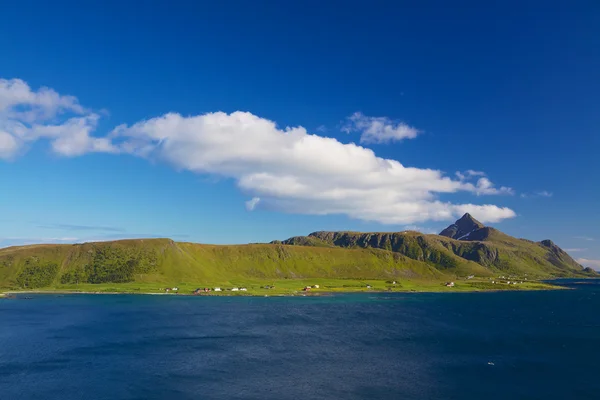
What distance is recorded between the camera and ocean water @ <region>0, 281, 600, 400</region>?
7638cm

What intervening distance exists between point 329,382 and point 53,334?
92569mm

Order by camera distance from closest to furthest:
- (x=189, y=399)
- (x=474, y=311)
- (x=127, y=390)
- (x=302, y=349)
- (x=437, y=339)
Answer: (x=189, y=399)
(x=127, y=390)
(x=302, y=349)
(x=437, y=339)
(x=474, y=311)

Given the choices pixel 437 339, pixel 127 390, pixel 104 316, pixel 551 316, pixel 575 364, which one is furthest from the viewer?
pixel 551 316

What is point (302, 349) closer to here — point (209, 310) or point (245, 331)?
point (245, 331)

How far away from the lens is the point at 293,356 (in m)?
99.3

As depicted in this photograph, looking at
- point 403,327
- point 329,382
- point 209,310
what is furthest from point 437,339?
point 209,310

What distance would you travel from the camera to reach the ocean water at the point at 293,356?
7638 centimetres

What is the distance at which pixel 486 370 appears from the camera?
90.4 meters

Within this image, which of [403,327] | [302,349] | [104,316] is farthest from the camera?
[104,316]

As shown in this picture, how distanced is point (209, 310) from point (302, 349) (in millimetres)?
83577

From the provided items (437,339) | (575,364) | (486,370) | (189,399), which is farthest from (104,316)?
(575,364)

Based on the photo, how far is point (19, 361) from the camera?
9462 centimetres

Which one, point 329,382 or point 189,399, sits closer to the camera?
point 189,399

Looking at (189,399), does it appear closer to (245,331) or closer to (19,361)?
(19,361)
